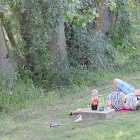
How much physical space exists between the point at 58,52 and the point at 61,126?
5.07m

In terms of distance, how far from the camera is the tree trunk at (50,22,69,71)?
10023 mm

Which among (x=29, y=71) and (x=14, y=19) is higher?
(x=14, y=19)

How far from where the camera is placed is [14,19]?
10.1 metres

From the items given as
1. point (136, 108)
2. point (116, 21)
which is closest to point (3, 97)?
point (136, 108)

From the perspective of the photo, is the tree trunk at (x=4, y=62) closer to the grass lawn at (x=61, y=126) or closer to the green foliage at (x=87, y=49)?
the grass lawn at (x=61, y=126)

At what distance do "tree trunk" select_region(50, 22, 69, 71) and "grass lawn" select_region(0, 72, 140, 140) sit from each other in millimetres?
2492

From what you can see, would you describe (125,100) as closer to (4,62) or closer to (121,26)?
(4,62)

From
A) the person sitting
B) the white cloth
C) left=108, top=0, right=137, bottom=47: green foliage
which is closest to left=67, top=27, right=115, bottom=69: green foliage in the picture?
left=108, top=0, right=137, bottom=47: green foliage

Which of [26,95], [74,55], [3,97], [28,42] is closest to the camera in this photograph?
[3,97]

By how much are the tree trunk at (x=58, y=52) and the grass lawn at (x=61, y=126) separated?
8.18ft

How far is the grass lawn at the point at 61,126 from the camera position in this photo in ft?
14.1

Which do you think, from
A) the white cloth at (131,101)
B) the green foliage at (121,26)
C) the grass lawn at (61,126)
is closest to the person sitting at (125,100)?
the white cloth at (131,101)

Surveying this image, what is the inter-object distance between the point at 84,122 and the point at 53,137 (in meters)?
0.88

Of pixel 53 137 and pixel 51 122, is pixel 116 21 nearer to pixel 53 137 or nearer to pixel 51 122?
pixel 51 122
